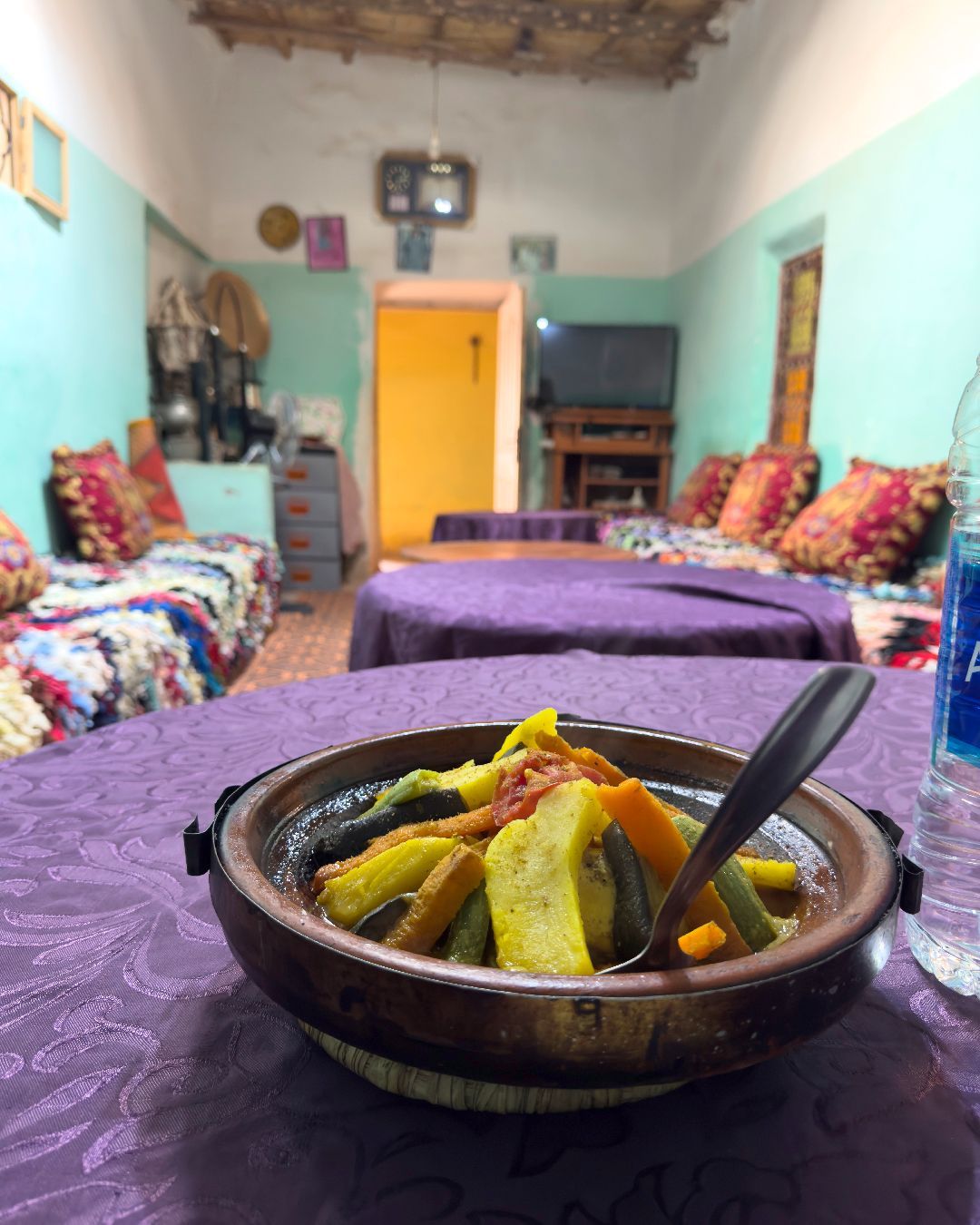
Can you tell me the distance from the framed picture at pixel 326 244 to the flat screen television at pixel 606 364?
1.53 meters

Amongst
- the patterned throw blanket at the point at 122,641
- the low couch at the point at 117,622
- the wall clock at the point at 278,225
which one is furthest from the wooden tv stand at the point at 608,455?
the patterned throw blanket at the point at 122,641

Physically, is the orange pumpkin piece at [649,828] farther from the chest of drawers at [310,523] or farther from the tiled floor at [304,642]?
the chest of drawers at [310,523]

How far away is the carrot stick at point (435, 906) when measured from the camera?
0.37 meters

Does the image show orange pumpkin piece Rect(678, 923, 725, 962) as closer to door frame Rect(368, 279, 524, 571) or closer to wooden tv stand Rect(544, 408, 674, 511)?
wooden tv stand Rect(544, 408, 674, 511)

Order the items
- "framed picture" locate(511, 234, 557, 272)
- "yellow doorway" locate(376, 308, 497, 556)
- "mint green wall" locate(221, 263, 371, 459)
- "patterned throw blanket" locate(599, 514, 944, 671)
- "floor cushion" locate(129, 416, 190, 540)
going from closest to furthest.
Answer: "patterned throw blanket" locate(599, 514, 944, 671)
"floor cushion" locate(129, 416, 190, 540)
"mint green wall" locate(221, 263, 371, 459)
"framed picture" locate(511, 234, 557, 272)
"yellow doorway" locate(376, 308, 497, 556)

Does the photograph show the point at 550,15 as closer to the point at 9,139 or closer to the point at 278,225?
the point at 278,225

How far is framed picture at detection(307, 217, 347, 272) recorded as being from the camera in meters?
5.89

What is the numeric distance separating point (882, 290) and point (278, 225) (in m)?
4.17

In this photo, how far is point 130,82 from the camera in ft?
13.5

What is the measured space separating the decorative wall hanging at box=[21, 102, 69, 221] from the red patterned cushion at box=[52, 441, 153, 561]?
36.0 inches

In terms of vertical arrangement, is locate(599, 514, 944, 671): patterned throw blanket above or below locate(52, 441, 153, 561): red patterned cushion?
below

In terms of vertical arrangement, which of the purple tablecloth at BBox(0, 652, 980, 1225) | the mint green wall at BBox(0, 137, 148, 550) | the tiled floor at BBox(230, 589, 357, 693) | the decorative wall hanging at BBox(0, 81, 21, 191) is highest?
the decorative wall hanging at BBox(0, 81, 21, 191)

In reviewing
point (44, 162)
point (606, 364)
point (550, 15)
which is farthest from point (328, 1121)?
point (606, 364)

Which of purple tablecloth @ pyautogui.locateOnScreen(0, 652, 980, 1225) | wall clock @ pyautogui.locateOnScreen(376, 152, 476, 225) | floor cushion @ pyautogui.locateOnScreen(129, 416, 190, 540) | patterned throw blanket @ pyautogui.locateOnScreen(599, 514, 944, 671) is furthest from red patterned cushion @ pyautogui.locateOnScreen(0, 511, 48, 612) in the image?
wall clock @ pyautogui.locateOnScreen(376, 152, 476, 225)
